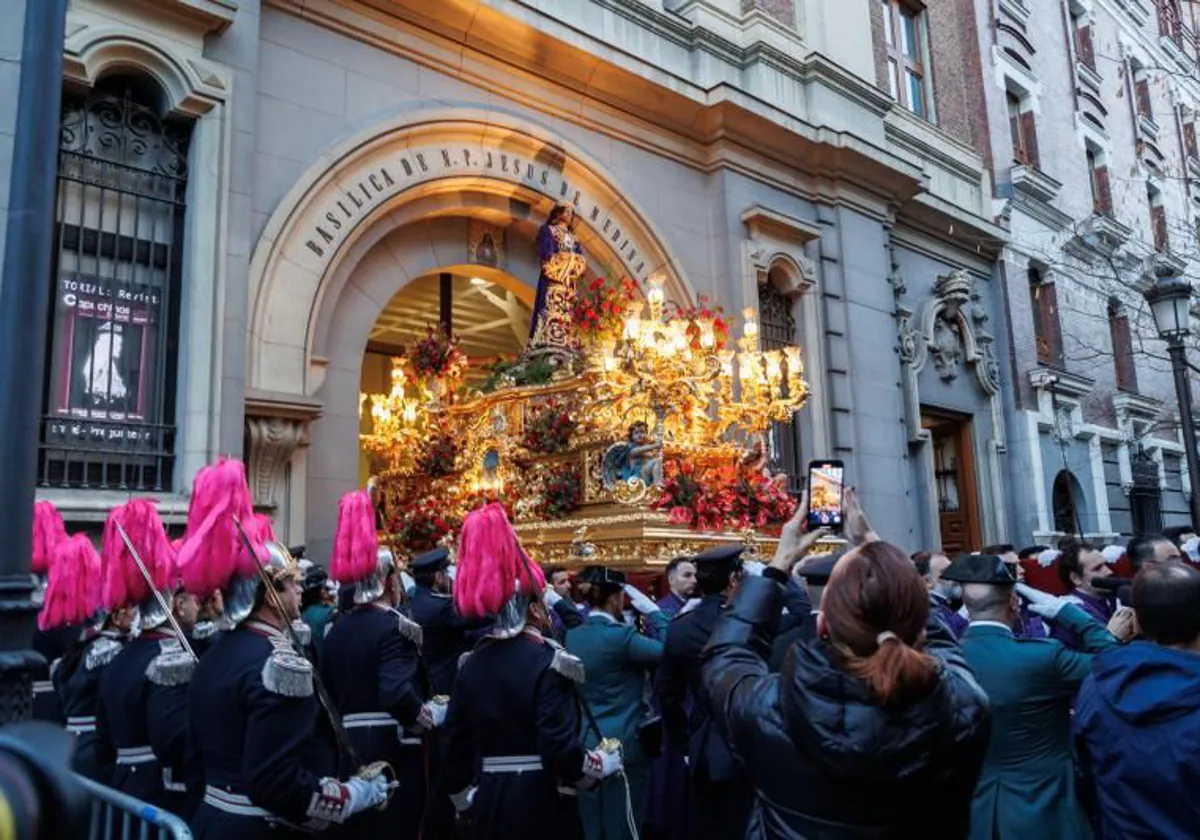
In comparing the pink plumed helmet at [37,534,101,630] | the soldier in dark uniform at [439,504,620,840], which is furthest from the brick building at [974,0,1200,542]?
the pink plumed helmet at [37,534,101,630]

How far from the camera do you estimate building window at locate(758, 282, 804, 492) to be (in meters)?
14.7

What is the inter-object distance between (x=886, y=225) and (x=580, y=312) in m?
7.95

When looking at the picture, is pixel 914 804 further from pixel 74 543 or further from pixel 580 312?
pixel 580 312

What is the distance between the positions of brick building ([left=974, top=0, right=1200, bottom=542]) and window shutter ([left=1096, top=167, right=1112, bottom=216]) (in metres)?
0.04

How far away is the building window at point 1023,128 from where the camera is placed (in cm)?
2247

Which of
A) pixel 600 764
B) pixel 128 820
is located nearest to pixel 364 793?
pixel 128 820

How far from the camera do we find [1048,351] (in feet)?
71.8

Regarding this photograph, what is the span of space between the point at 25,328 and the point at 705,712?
3637 mm

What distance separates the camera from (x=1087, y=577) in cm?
691

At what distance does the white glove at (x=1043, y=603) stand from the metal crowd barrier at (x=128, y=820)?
4013mm

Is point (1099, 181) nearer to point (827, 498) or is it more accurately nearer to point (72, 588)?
point (827, 498)

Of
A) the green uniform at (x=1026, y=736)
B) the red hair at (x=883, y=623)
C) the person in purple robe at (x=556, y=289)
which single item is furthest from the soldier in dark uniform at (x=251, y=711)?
the person in purple robe at (x=556, y=289)

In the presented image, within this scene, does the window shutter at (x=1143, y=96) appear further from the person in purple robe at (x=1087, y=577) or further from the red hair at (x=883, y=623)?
the red hair at (x=883, y=623)

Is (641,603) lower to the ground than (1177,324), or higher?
lower
